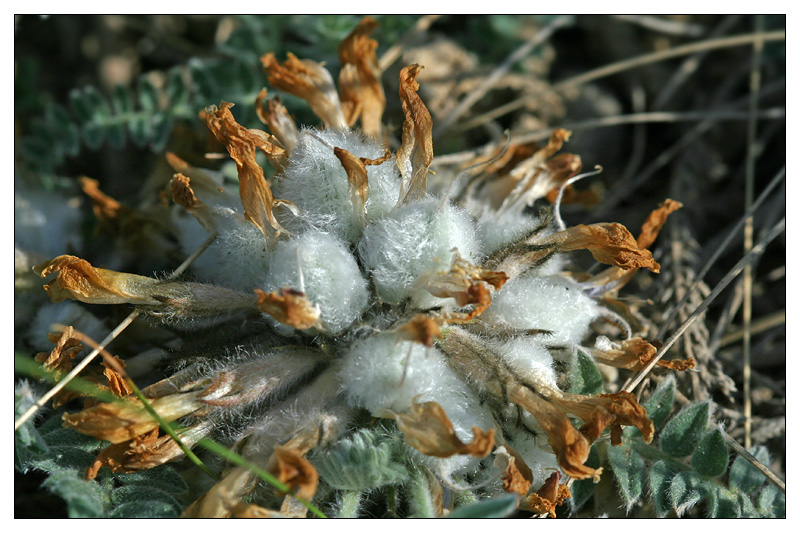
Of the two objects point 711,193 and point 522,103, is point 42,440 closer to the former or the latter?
point 522,103

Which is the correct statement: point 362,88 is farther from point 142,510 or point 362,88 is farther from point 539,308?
point 142,510

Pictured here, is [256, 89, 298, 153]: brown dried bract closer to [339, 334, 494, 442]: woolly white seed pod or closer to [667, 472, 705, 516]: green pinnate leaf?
[339, 334, 494, 442]: woolly white seed pod

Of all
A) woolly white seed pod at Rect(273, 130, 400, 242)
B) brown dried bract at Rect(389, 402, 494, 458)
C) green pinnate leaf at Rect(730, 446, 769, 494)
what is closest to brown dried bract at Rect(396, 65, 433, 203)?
woolly white seed pod at Rect(273, 130, 400, 242)

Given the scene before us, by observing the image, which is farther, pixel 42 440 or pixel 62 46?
pixel 62 46

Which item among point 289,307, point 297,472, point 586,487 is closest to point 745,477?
point 586,487

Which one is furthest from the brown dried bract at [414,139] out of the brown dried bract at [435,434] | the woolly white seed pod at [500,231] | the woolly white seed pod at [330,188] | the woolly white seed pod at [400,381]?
the brown dried bract at [435,434]

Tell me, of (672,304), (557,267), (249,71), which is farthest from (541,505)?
(249,71)

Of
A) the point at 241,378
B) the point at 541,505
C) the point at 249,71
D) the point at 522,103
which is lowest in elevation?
the point at 541,505
